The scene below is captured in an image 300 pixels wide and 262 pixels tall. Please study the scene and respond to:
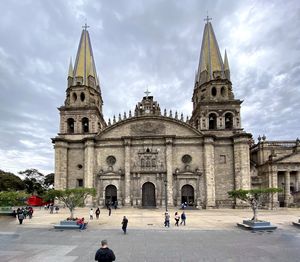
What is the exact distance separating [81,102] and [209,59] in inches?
906

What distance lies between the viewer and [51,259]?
11.9 metres

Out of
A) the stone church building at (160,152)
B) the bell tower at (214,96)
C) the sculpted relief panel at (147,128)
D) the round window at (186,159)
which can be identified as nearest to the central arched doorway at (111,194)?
Answer: the stone church building at (160,152)

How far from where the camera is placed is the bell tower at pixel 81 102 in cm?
4790

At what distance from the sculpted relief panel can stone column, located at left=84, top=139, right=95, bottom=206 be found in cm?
675

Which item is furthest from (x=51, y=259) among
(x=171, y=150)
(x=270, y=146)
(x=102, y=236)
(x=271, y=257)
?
(x=270, y=146)

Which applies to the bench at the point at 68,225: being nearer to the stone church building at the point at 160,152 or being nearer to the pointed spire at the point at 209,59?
the stone church building at the point at 160,152

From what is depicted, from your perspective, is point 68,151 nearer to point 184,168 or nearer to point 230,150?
point 184,168

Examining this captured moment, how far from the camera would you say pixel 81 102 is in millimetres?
49000

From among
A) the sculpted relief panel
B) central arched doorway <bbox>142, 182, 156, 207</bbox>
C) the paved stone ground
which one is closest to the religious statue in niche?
central arched doorway <bbox>142, 182, 156, 207</bbox>

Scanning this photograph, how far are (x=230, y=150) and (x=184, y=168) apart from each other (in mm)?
7722

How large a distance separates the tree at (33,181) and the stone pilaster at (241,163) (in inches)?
2227

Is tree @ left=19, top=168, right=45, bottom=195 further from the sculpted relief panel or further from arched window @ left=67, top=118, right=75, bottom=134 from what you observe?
the sculpted relief panel

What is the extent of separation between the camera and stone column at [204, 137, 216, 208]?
1697 inches

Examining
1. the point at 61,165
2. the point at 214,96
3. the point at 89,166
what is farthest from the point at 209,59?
the point at 61,165
